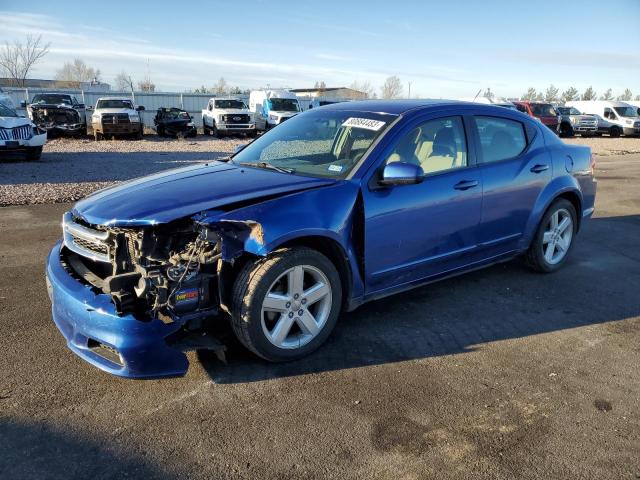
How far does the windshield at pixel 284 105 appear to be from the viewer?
27.9 metres

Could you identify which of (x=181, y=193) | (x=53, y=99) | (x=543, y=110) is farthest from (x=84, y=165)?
(x=543, y=110)

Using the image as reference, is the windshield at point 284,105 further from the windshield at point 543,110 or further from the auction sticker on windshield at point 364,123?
the auction sticker on windshield at point 364,123

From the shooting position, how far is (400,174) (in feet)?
12.3

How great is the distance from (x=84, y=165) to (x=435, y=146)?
1229cm

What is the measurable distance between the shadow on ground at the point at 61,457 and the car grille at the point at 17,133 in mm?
12811

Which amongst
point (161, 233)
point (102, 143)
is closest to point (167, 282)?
point (161, 233)

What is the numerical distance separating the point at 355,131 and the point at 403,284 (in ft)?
4.20

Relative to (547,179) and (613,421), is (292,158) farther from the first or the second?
(613,421)

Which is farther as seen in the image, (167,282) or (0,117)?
(0,117)

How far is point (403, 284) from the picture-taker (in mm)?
4145

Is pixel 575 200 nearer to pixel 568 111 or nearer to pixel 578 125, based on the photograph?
pixel 578 125

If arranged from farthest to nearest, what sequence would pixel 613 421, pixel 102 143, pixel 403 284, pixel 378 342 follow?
pixel 102 143, pixel 403 284, pixel 378 342, pixel 613 421

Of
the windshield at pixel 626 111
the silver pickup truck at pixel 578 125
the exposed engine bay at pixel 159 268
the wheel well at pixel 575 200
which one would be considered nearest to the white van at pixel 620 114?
the windshield at pixel 626 111

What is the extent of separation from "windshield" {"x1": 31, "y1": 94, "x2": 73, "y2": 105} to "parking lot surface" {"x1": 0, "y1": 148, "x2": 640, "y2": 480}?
2285cm
